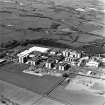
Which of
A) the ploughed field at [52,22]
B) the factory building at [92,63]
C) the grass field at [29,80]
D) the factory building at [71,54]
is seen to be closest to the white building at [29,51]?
the grass field at [29,80]

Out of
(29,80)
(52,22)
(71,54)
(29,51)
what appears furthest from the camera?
(52,22)

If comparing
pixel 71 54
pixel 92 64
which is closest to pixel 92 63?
pixel 92 64

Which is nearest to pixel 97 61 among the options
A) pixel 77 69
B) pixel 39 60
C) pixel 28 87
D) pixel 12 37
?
pixel 77 69

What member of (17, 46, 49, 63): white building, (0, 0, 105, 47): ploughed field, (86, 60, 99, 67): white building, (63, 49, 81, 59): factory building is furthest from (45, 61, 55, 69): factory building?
(0, 0, 105, 47): ploughed field

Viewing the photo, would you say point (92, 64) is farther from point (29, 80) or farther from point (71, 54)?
point (29, 80)

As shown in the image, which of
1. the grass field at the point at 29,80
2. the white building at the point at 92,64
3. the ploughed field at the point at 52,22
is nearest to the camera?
the grass field at the point at 29,80

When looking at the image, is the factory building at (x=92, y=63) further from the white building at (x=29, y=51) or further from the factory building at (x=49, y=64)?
the white building at (x=29, y=51)

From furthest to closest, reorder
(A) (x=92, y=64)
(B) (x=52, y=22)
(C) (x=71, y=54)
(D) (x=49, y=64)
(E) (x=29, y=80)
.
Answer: (B) (x=52, y=22) < (C) (x=71, y=54) < (A) (x=92, y=64) < (D) (x=49, y=64) < (E) (x=29, y=80)

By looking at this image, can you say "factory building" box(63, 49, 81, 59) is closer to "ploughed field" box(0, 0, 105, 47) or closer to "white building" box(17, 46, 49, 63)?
"white building" box(17, 46, 49, 63)
